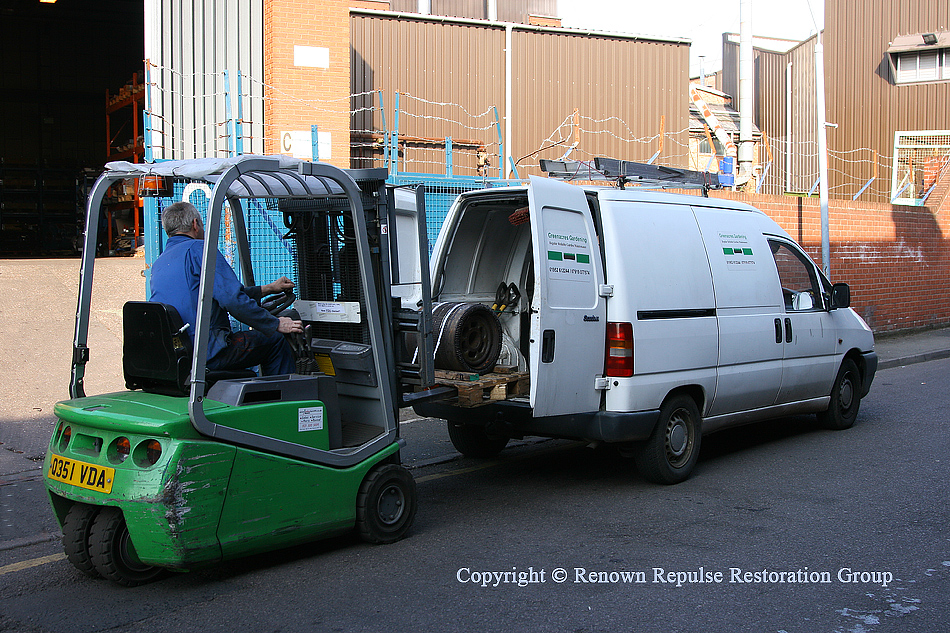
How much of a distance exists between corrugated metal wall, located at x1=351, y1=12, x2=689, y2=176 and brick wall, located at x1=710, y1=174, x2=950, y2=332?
466 centimetres

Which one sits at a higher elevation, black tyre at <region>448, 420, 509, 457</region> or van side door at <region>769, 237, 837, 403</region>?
van side door at <region>769, 237, 837, 403</region>

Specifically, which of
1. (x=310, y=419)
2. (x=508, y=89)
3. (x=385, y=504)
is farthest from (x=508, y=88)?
(x=310, y=419)

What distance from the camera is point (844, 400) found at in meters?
8.74

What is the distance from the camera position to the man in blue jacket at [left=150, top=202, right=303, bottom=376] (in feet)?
15.7

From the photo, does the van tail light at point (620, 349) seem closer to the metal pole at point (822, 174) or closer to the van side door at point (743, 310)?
the van side door at point (743, 310)

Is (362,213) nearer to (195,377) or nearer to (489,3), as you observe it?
(195,377)

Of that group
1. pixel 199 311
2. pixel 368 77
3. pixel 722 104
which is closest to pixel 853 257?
pixel 368 77

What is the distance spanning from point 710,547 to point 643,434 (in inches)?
48.1

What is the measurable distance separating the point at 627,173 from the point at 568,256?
1.79 m

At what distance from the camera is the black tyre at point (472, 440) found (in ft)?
24.5

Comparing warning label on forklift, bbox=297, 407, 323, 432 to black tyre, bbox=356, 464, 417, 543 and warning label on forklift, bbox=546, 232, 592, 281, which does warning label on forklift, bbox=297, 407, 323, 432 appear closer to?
black tyre, bbox=356, 464, 417, 543

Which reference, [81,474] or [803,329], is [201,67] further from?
[81,474]

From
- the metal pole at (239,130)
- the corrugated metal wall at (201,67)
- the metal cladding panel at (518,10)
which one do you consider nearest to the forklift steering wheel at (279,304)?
the metal pole at (239,130)

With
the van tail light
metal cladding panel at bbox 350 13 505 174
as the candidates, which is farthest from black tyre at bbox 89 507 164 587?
metal cladding panel at bbox 350 13 505 174
